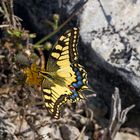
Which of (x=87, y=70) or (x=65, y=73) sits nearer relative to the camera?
(x=65, y=73)

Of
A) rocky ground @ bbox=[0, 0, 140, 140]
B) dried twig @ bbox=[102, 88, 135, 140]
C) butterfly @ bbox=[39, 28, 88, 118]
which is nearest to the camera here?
butterfly @ bbox=[39, 28, 88, 118]

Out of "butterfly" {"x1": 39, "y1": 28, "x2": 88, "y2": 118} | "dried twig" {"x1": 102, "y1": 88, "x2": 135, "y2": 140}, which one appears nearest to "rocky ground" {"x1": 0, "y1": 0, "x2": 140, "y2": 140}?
"dried twig" {"x1": 102, "y1": 88, "x2": 135, "y2": 140}

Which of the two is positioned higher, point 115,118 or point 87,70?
point 87,70

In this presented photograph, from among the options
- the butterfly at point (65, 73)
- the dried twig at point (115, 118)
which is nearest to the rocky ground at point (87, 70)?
the dried twig at point (115, 118)

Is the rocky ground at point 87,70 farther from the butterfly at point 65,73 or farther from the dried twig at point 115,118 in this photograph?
the butterfly at point 65,73

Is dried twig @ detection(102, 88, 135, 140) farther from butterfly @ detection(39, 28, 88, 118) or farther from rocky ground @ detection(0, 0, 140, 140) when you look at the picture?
butterfly @ detection(39, 28, 88, 118)
